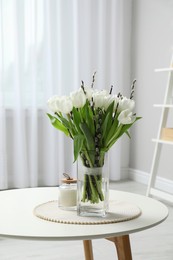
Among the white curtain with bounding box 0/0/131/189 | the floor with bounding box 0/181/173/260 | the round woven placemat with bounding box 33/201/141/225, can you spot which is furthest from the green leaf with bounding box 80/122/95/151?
the white curtain with bounding box 0/0/131/189

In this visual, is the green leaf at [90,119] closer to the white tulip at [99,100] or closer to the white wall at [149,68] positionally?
the white tulip at [99,100]

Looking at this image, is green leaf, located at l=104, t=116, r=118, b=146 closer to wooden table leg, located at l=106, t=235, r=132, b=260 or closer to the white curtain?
wooden table leg, located at l=106, t=235, r=132, b=260

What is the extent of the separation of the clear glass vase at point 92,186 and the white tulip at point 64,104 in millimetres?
147

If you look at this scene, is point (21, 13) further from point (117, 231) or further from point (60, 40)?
point (117, 231)

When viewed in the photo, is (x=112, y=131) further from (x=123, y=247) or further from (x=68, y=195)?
(x=123, y=247)

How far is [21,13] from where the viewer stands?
3.79 meters

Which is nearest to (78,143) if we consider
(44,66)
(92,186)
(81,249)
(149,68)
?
(92,186)

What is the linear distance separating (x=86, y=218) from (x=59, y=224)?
0.09m

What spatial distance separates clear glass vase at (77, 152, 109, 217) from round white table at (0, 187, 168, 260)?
0.28 feet

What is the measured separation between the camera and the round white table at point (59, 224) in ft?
3.80

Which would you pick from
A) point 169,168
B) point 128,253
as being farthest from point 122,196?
point 169,168

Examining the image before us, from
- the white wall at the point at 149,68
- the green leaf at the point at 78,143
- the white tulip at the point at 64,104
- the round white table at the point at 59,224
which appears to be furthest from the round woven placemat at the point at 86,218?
the white wall at the point at 149,68

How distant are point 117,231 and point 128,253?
228mm

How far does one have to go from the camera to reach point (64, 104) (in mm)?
1314
